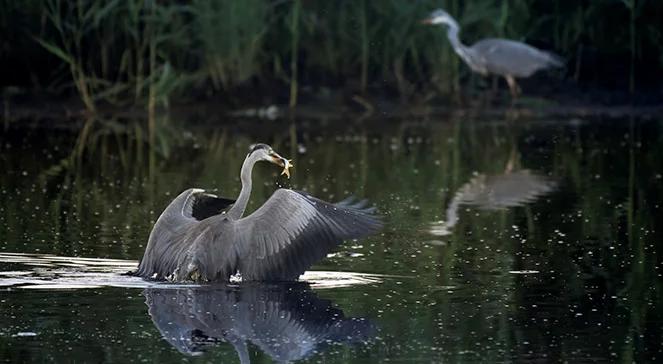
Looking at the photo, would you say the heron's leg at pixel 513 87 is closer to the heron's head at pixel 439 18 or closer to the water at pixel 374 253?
the heron's head at pixel 439 18

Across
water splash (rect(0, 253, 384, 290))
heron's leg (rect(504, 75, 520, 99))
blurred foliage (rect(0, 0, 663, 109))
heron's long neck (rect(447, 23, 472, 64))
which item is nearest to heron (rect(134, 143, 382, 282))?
water splash (rect(0, 253, 384, 290))

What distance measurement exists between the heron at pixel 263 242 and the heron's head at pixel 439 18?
Result: 10.4m

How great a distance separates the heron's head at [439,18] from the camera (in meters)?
19.1

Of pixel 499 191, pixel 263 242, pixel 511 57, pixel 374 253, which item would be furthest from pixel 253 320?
pixel 511 57

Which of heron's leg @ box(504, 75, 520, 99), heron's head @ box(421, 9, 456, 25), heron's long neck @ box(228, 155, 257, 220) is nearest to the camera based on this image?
heron's long neck @ box(228, 155, 257, 220)

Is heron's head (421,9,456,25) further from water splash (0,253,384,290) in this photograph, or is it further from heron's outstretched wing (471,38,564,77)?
water splash (0,253,384,290)

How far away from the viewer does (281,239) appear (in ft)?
28.6

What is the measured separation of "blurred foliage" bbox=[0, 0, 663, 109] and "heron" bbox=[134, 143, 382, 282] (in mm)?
9215

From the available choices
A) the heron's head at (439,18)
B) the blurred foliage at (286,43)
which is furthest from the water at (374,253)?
the heron's head at (439,18)

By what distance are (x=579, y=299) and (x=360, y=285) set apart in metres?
1.18

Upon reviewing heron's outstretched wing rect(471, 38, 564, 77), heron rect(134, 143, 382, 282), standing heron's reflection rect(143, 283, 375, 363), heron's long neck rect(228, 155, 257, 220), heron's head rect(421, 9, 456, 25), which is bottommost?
standing heron's reflection rect(143, 283, 375, 363)

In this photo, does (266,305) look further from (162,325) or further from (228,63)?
(228,63)

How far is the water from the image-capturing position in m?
7.35

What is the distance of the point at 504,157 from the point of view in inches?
625
